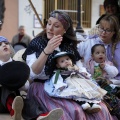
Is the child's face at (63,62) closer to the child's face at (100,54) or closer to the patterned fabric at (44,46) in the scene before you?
the patterned fabric at (44,46)

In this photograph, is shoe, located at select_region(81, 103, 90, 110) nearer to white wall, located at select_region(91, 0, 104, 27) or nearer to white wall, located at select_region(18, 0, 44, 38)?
white wall, located at select_region(18, 0, 44, 38)

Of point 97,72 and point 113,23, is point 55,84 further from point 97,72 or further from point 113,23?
point 113,23

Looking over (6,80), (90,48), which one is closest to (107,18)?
(90,48)

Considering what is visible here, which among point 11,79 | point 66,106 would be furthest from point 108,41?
point 11,79

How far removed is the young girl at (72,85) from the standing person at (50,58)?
7 centimetres

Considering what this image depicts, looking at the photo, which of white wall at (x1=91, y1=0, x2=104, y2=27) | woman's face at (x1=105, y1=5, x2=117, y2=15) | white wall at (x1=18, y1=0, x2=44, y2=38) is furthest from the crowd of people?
white wall at (x1=91, y1=0, x2=104, y2=27)

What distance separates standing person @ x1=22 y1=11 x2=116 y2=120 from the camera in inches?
138

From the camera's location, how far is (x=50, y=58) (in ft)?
12.7

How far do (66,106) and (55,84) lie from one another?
9.7 inches

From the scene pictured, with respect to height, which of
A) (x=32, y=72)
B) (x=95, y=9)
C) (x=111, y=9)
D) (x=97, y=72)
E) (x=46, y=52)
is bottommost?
(x=97, y=72)

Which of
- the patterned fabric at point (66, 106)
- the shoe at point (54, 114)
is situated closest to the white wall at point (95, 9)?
the patterned fabric at point (66, 106)

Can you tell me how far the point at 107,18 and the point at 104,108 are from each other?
1.46 meters

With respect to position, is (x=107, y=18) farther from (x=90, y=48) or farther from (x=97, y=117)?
(x=97, y=117)

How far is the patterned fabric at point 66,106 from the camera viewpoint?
343cm
